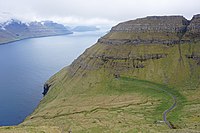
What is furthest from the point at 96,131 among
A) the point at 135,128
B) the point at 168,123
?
the point at 168,123

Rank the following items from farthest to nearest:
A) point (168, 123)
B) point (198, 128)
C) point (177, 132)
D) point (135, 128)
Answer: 1. point (168, 123)
2. point (135, 128)
3. point (198, 128)
4. point (177, 132)

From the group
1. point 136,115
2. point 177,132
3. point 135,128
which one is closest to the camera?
point 177,132

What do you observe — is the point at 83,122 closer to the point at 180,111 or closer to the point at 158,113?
the point at 158,113

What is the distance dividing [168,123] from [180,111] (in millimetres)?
28914

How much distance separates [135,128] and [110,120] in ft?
96.0

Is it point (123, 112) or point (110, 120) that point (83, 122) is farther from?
point (123, 112)

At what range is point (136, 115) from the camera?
187250 mm

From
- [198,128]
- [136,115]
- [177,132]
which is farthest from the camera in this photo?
[136,115]

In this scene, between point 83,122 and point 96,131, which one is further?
point 83,122

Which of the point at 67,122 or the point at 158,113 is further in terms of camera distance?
the point at 158,113

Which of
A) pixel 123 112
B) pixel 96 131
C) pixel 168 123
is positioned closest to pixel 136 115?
pixel 123 112

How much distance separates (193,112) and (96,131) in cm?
6706

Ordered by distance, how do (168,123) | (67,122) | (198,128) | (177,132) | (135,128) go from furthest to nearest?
A: (67,122)
(168,123)
(135,128)
(198,128)
(177,132)

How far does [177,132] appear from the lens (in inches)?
4756
